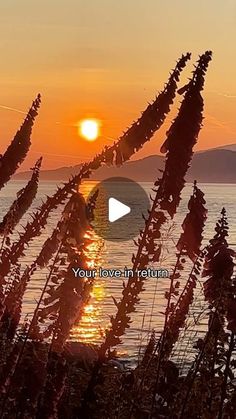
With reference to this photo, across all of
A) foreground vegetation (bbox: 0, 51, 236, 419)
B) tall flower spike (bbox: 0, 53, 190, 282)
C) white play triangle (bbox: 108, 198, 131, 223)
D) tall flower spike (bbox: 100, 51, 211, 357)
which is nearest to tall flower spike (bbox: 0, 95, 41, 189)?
foreground vegetation (bbox: 0, 51, 236, 419)

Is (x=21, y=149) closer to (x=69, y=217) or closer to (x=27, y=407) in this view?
(x=69, y=217)

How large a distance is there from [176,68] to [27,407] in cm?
Result: 501

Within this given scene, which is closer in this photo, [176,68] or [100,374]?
[176,68]

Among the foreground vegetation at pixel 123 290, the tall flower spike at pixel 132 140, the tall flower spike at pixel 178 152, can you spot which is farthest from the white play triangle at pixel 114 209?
the tall flower spike at pixel 132 140

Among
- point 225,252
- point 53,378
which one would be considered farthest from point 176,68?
point 53,378

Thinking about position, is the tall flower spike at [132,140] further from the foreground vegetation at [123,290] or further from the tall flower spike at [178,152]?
the tall flower spike at [178,152]

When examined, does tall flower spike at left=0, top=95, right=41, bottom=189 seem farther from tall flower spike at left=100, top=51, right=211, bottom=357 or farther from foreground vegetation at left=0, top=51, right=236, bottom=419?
tall flower spike at left=100, top=51, right=211, bottom=357

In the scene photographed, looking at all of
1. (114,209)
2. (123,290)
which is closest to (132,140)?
(123,290)

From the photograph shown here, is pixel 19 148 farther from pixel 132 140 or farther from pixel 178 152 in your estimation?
pixel 178 152

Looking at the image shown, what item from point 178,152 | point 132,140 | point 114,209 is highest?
point 114,209

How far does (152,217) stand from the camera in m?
10.1

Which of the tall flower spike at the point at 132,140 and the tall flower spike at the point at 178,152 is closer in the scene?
the tall flower spike at the point at 132,140

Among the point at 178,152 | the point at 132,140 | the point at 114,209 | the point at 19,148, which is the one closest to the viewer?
the point at 132,140

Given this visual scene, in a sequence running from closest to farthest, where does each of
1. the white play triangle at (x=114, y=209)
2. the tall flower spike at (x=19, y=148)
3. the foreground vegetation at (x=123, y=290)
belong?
1. the foreground vegetation at (x=123, y=290)
2. the tall flower spike at (x=19, y=148)
3. the white play triangle at (x=114, y=209)
